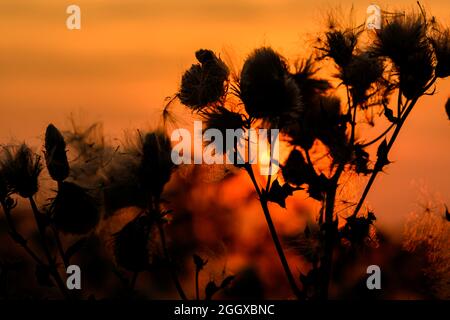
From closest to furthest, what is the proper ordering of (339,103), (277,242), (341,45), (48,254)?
(277,242)
(48,254)
(341,45)
(339,103)

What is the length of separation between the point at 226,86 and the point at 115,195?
0.74m

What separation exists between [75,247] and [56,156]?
1.55 feet

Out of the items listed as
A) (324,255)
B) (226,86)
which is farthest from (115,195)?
(324,255)

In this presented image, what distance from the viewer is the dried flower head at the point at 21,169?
441 cm

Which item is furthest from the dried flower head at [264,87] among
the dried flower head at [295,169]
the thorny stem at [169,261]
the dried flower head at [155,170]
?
the thorny stem at [169,261]

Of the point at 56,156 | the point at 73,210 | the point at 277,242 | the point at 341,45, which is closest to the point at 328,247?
the point at 277,242

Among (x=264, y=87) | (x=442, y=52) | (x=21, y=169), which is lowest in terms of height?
(x=21, y=169)

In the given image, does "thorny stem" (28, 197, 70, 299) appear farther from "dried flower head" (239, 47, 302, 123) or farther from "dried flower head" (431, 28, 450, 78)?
"dried flower head" (431, 28, 450, 78)

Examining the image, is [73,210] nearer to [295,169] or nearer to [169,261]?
[169,261]

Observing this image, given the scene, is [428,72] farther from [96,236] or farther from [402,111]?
[96,236]

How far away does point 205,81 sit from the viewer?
174 inches

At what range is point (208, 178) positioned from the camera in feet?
15.3

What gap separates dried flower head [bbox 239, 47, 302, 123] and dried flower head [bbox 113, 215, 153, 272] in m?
0.73

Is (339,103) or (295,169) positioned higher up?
(339,103)
